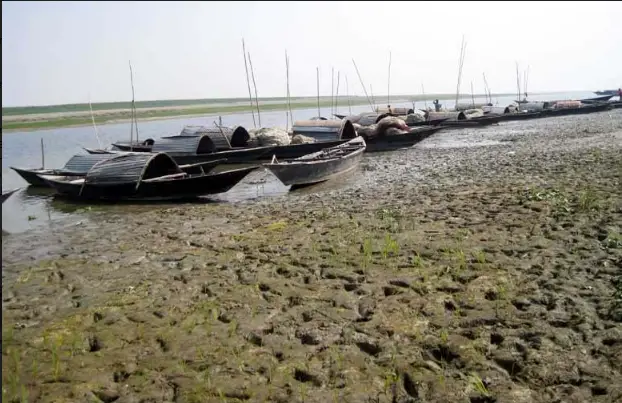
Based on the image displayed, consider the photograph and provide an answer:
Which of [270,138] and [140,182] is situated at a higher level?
[270,138]

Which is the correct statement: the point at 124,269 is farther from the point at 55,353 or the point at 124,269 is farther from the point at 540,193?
the point at 540,193

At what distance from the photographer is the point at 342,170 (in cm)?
1617

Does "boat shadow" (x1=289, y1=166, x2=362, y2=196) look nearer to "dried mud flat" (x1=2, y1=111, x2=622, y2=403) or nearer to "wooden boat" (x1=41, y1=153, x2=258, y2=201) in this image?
"wooden boat" (x1=41, y1=153, x2=258, y2=201)

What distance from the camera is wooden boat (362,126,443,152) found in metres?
23.7

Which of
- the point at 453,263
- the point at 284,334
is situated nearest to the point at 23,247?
the point at 284,334

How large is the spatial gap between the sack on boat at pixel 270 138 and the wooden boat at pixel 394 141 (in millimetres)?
4392

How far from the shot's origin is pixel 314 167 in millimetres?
14312

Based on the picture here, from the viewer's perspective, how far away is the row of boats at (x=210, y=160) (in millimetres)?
12773

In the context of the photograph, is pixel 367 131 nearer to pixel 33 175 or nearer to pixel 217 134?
pixel 217 134

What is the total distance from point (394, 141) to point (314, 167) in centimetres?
1053

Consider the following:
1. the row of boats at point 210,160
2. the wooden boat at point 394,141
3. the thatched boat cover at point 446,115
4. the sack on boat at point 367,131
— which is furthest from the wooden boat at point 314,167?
the thatched boat cover at point 446,115

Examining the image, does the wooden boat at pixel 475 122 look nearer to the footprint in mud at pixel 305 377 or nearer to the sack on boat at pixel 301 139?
the sack on boat at pixel 301 139

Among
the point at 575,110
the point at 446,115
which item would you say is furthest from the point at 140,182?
the point at 575,110

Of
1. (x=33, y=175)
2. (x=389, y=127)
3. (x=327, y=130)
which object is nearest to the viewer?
(x=33, y=175)
